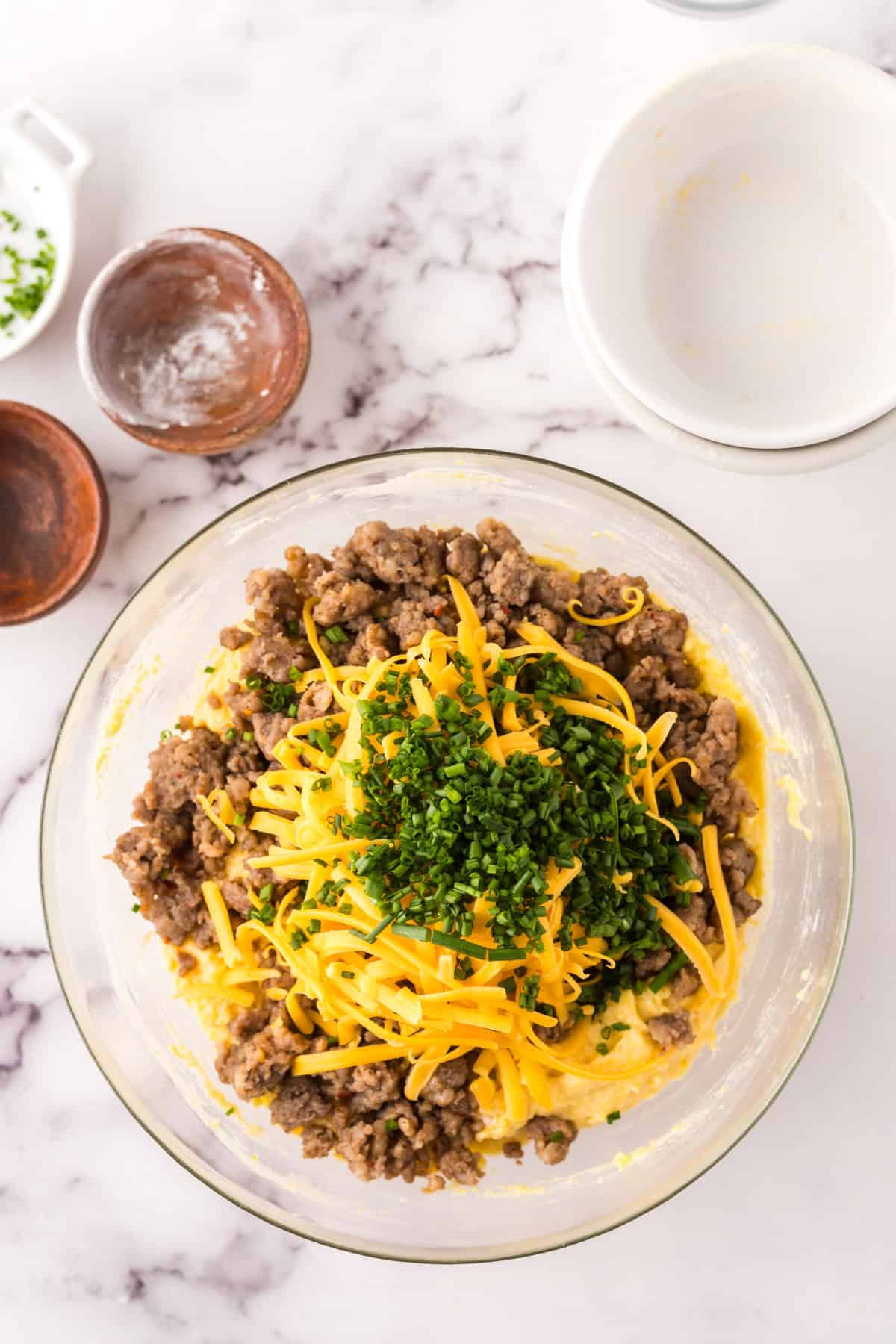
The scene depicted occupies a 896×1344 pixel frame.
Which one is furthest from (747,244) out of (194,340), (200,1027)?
(200,1027)

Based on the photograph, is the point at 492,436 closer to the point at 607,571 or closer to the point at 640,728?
the point at 607,571

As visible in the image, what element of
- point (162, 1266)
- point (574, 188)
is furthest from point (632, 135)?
point (162, 1266)

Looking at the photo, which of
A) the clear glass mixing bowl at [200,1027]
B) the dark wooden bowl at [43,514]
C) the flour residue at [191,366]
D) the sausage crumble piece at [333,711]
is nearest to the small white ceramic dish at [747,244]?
the clear glass mixing bowl at [200,1027]

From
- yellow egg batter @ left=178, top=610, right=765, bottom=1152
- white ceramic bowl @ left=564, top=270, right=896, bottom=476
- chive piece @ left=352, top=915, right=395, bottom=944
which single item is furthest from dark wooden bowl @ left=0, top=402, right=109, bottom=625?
white ceramic bowl @ left=564, top=270, right=896, bottom=476

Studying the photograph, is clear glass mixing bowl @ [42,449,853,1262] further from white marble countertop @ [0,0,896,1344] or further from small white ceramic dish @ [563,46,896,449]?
small white ceramic dish @ [563,46,896,449]

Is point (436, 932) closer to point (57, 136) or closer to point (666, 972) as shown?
point (666, 972)

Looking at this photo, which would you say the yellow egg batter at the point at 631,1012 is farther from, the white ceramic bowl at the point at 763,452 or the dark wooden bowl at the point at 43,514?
the dark wooden bowl at the point at 43,514
